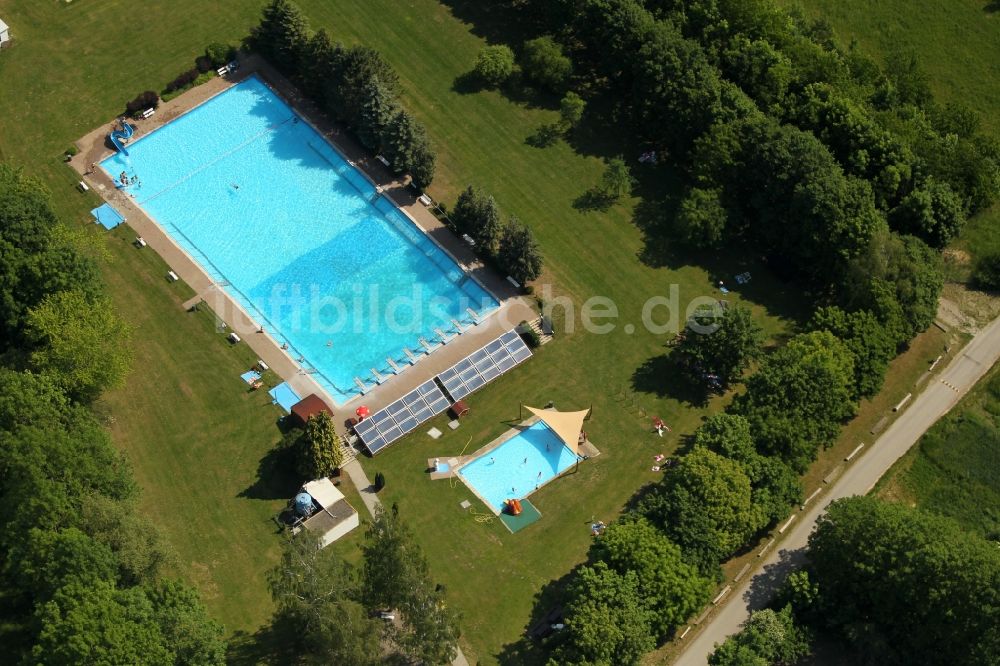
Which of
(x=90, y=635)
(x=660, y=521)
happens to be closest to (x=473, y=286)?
(x=660, y=521)

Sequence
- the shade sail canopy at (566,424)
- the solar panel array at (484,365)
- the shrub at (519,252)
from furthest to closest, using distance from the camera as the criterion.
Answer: the shrub at (519,252)
the solar panel array at (484,365)
the shade sail canopy at (566,424)

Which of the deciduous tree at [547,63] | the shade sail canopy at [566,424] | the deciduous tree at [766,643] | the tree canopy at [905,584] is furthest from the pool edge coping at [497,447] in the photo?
the deciduous tree at [547,63]


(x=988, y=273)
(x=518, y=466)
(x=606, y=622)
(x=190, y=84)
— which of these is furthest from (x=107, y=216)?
(x=988, y=273)

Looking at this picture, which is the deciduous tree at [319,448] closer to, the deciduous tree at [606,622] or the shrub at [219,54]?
the deciduous tree at [606,622]

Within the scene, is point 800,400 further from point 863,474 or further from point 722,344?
point 863,474

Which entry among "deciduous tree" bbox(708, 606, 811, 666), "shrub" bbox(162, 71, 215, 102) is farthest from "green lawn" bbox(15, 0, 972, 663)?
"deciduous tree" bbox(708, 606, 811, 666)

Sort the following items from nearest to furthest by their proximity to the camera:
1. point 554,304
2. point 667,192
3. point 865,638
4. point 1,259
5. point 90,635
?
point 90,635 < point 865,638 < point 1,259 < point 554,304 < point 667,192

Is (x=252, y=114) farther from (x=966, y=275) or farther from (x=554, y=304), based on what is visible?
(x=966, y=275)
